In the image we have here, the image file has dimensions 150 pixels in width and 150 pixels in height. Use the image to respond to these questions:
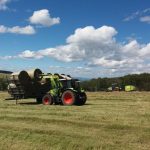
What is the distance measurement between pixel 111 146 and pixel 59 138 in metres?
1.59

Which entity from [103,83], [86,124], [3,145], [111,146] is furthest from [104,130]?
[103,83]

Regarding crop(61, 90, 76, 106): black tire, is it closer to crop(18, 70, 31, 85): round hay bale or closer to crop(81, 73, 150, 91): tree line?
crop(18, 70, 31, 85): round hay bale

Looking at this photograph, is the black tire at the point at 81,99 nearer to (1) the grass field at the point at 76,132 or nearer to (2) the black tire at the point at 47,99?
(2) the black tire at the point at 47,99

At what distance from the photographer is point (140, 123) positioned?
1389 centimetres

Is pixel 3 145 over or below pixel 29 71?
below

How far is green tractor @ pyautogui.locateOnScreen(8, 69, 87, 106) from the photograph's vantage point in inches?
997

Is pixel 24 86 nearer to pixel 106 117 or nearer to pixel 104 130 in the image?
pixel 106 117

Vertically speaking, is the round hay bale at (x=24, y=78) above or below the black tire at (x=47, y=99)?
above

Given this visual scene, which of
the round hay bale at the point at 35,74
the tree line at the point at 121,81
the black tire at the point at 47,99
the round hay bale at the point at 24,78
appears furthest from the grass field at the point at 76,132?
the tree line at the point at 121,81

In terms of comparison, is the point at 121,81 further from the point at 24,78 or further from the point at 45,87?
the point at 24,78

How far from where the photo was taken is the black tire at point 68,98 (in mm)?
24688

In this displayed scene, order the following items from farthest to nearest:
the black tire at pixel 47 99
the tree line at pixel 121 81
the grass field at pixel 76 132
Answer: the tree line at pixel 121 81, the black tire at pixel 47 99, the grass field at pixel 76 132

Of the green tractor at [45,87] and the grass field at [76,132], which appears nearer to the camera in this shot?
the grass field at [76,132]

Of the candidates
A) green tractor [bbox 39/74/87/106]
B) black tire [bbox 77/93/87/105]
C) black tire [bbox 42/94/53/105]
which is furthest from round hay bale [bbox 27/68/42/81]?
black tire [bbox 77/93/87/105]
